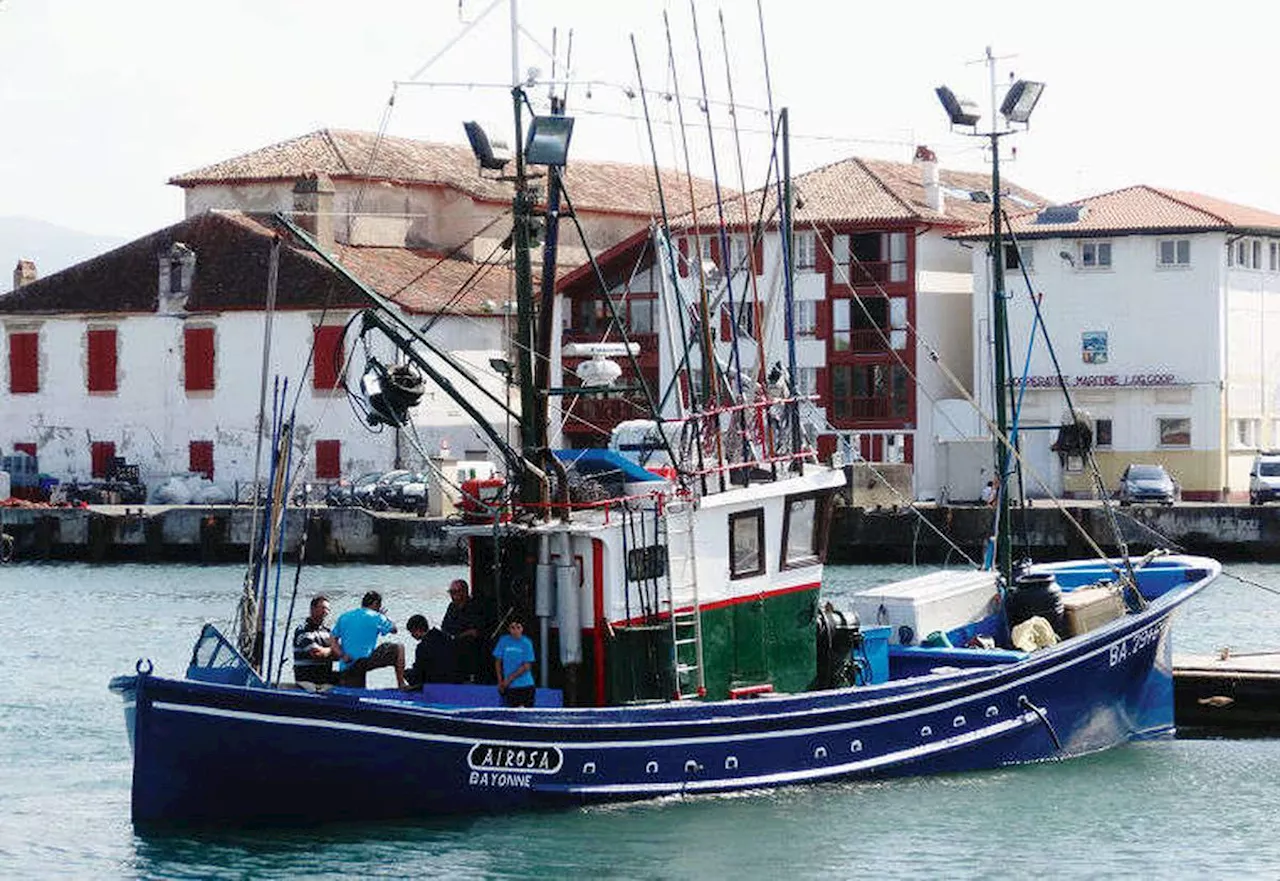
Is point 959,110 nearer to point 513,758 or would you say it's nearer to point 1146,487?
point 513,758

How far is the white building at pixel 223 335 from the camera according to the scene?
66.4 m

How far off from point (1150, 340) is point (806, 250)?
9453 millimetres

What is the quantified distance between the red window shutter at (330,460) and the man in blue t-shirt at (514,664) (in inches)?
1822

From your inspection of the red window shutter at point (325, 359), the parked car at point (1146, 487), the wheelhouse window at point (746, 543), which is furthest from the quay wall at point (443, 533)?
the wheelhouse window at point (746, 543)

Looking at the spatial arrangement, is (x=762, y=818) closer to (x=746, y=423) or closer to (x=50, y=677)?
(x=746, y=423)

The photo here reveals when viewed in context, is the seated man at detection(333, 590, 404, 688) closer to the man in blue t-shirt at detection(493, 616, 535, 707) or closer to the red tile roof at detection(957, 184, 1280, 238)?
the man in blue t-shirt at detection(493, 616, 535, 707)

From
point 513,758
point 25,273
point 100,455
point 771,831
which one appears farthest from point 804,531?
point 25,273

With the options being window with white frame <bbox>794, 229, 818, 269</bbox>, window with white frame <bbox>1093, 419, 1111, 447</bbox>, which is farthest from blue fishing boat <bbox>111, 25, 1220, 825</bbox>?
window with white frame <bbox>794, 229, 818, 269</bbox>

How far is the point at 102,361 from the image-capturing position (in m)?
70.1

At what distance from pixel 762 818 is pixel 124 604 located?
2828 cm

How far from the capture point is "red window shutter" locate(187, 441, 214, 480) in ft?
225

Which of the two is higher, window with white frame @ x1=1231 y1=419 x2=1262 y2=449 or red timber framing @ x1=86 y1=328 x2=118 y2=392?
red timber framing @ x1=86 y1=328 x2=118 y2=392

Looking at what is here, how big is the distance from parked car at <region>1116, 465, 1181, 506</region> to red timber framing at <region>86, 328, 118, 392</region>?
2685 centimetres

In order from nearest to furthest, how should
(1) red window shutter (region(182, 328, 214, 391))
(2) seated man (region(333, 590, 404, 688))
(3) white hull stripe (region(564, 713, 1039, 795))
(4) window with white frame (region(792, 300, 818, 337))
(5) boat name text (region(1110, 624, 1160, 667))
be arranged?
1. (3) white hull stripe (region(564, 713, 1039, 795))
2. (2) seated man (region(333, 590, 404, 688))
3. (5) boat name text (region(1110, 624, 1160, 667))
4. (4) window with white frame (region(792, 300, 818, 337))
5. (1) red window shutter (region(182, 328, 214, 391))
